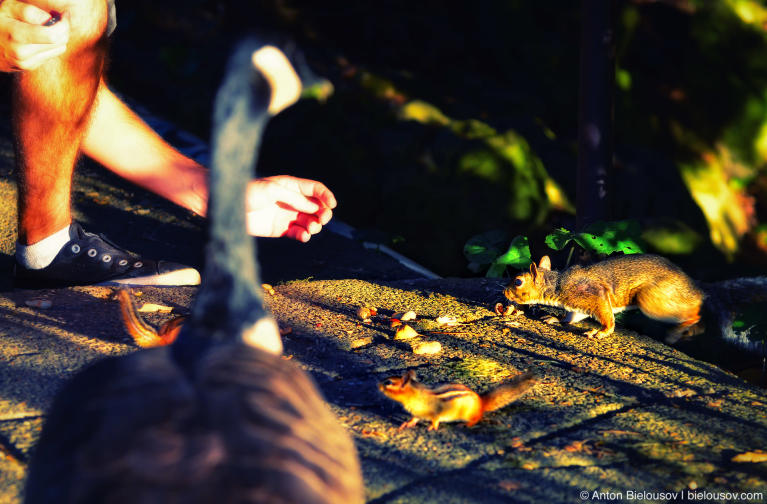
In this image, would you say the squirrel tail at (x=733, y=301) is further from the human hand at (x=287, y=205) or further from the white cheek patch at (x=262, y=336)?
the white cheek patch at (x=262, y=336)

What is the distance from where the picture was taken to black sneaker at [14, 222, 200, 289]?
14.3 feet

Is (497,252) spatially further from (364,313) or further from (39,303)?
(39,303)

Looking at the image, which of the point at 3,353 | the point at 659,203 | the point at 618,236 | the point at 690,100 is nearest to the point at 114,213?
the point at 3,353

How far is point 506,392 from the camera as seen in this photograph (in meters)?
2.88

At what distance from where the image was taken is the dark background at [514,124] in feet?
18.6

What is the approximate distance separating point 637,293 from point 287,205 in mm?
1749

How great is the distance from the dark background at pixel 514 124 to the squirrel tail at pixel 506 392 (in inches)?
94.9

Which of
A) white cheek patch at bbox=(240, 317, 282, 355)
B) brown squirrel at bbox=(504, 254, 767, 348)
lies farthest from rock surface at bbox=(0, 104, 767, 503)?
white cheek patch at bbox=(240, 317, 282, 355)

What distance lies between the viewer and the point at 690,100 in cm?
610

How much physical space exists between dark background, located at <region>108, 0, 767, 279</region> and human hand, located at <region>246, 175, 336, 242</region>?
1283 millimetres

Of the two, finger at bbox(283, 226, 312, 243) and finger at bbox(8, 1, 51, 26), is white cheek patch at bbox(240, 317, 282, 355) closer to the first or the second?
finger at bbox(283, 226, 312, 243)

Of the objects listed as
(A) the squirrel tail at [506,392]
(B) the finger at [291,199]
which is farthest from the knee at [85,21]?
(A) the squirrel tail at [506,392]

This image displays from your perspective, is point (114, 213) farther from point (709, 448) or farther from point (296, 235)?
point (709, 448)

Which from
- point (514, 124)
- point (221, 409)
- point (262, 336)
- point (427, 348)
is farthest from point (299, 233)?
point (514, 124)
